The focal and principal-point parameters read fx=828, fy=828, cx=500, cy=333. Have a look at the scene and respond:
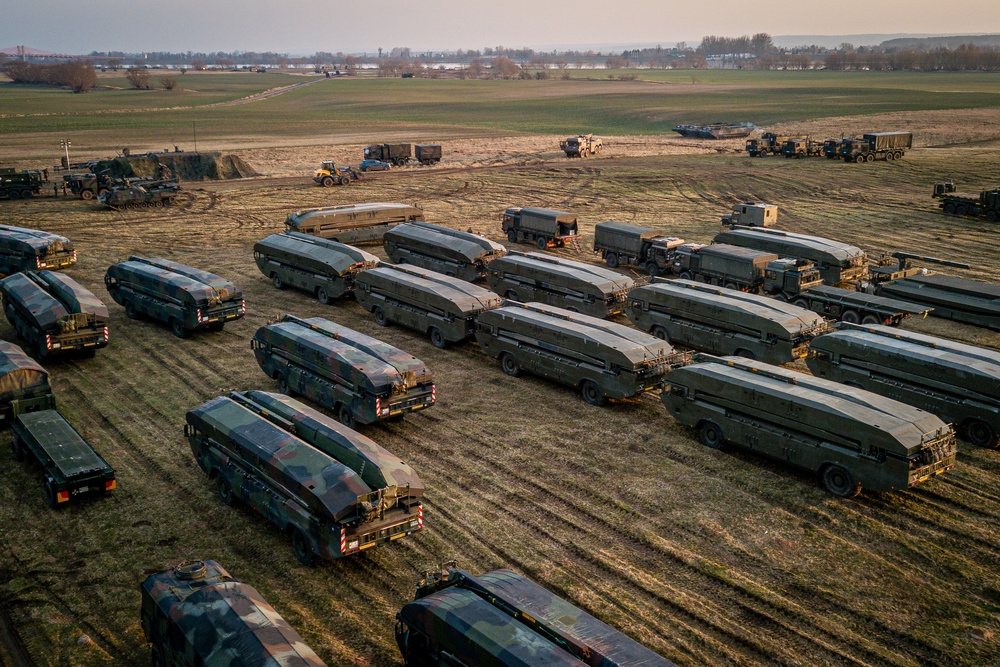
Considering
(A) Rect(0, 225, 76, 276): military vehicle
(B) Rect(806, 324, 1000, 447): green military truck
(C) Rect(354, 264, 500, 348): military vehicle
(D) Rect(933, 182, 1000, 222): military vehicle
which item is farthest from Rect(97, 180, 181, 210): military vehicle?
(D) Rect(933, 182, 1000, 222): military vehicle

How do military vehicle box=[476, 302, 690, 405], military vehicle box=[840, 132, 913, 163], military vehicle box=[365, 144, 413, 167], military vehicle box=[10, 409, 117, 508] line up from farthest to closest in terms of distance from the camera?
military vehicle box=[365, 144, 413, 167]
military vehicle box=[840, 132, 913, 163]
military vehicle box=[476, 302, 690, 405]
military vehicle box=[10, 409, 117, 508]

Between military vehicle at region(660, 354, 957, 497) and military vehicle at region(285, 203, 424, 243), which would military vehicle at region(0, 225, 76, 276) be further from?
military vehicle at region(660, 354, 957, 497)

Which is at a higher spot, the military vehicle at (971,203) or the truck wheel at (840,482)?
the military vehicle at (971,203)

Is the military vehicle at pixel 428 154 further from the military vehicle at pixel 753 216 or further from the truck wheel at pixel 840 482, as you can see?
the truck wheel at pixel 840 482

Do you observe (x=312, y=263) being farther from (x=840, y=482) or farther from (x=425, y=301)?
(x=840, y=482)

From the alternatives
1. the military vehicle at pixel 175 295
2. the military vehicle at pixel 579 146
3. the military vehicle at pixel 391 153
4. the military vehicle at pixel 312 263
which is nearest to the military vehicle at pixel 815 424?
the military vehicle at pixel 312 263

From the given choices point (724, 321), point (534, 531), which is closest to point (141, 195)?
point (724, 321)
